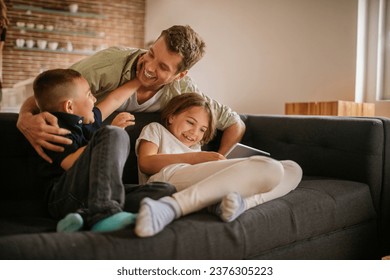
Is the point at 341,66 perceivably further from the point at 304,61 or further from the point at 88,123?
the point at 88,123

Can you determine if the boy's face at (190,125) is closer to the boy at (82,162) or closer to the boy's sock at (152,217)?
the boy at (82,162)

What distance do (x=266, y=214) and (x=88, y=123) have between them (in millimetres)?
612

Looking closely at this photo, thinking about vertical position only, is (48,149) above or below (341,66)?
below

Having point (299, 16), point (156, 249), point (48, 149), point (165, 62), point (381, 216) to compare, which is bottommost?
point (381, 216)

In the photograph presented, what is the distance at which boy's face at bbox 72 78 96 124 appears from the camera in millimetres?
A: 1381

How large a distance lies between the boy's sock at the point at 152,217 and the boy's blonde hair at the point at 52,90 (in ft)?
1.71

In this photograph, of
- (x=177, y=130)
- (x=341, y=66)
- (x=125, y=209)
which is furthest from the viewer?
(x=341, y=66)

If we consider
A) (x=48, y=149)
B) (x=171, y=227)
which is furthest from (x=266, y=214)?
(x=48, y=149)

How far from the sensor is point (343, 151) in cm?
175

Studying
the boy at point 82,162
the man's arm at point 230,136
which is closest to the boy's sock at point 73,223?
the boy at point 82,162

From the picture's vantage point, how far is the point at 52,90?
4.45 feet

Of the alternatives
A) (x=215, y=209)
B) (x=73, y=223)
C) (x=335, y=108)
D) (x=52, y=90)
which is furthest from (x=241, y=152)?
(x=335, y=108)

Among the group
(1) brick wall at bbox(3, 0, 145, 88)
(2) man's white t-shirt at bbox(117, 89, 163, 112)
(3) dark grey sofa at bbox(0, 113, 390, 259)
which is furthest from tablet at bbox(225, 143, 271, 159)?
(1) brick wall at bbox(3, 0, 145, 88)

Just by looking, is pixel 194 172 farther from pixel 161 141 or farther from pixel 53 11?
pixel 53 11
